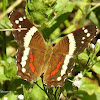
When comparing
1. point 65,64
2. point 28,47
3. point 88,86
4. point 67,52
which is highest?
point 28,47

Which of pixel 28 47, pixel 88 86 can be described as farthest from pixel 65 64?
pixel 88 86

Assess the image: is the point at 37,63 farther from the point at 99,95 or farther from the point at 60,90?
the point at 99,95

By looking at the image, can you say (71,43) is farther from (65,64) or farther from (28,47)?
(28,47)

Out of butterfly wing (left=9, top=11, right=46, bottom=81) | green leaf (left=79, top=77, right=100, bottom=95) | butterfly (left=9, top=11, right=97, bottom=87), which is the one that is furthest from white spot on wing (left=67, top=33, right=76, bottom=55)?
green leaf (left=79, top=77, right=100, bottom=95)

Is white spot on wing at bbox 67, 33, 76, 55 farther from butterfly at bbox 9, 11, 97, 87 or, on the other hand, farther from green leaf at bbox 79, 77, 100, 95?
green leaf at bbox 79, 77, 100, 95

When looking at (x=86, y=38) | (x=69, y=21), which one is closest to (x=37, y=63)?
(x=86, y=38)

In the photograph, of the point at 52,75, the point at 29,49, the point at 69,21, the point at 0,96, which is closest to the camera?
the point at 52,75

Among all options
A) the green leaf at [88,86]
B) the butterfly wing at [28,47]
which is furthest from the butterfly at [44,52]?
the green leaf at [88,86]
